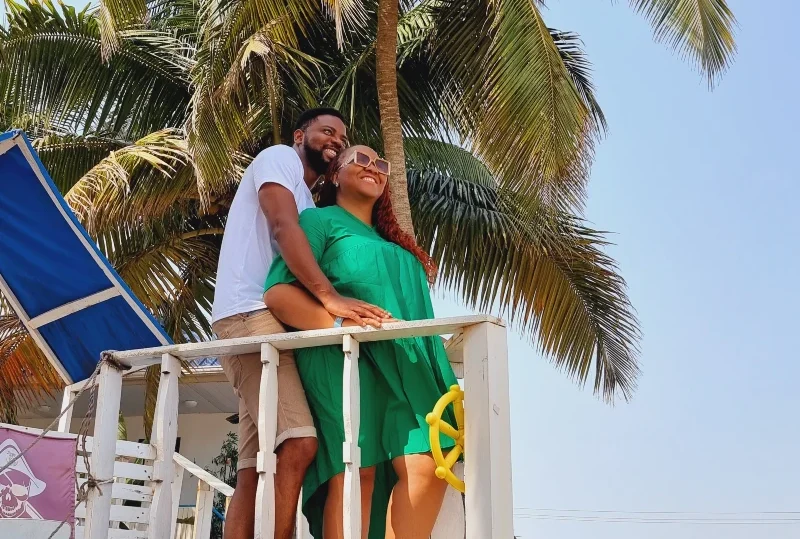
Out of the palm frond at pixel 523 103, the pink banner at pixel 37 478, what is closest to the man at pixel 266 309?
the pink banner at pixel 37 478

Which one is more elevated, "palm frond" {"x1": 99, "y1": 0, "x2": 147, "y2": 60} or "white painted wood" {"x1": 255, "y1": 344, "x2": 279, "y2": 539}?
"palm frond" {"x1": 99, "y1": 0, "x2": 147, "y2": 60}

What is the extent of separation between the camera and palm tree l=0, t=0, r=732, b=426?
942cm

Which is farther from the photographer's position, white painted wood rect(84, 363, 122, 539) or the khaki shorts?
the khaki shorts

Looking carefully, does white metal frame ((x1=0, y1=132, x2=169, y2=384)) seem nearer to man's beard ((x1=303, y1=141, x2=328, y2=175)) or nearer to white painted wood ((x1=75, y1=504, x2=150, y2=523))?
white painted wood ((x1=75, y1=504, x2=150, y2=523))

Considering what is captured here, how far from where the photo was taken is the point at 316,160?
3883 millimetres

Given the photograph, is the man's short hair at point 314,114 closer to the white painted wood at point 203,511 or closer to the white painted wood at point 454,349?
the white painted wood at point 454,349

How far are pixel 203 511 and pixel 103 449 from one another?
4.18 m

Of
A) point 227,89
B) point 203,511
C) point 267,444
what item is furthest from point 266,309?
point 227,89

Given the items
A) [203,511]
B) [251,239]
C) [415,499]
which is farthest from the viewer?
[203,511]

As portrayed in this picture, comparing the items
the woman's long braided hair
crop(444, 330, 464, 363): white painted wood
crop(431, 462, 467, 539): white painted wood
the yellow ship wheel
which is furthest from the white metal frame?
the yellow ship wheel

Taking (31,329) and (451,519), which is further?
(31,329)

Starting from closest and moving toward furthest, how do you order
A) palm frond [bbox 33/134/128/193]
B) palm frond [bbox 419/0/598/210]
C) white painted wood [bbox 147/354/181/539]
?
white painted wood [bbox 147/354/181/539] < palm frond [bbox 419/0/598/210] < palm frond [bbox 33/134/128/193]

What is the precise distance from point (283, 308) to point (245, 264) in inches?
12.1

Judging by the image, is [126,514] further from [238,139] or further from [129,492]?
[238,139]
